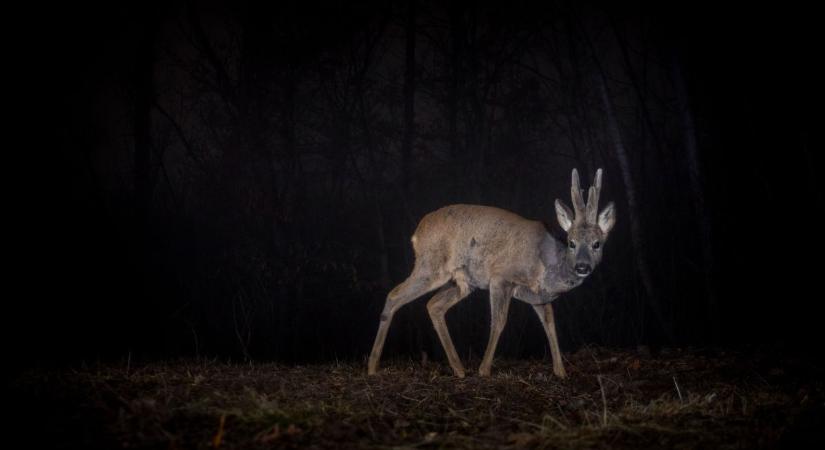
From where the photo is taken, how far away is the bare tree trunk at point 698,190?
9438mm

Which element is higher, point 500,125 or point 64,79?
point 64,79

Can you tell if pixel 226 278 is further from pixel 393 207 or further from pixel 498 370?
pixel 498 370

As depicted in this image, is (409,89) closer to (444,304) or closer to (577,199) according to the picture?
(444,304)

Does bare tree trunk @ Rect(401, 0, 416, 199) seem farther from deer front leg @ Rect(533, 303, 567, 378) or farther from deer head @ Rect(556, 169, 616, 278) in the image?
deer head @ Rect(556, 169, 616, 278)

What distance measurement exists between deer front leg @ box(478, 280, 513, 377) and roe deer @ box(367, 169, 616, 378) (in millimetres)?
11

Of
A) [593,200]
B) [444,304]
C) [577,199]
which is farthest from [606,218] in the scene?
[444,304]

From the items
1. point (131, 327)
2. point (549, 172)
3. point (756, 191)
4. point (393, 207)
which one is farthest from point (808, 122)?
point (131, 327)

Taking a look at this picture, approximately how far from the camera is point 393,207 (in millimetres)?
16406

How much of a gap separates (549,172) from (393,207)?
3831 millimetres

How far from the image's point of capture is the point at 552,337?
7551mm

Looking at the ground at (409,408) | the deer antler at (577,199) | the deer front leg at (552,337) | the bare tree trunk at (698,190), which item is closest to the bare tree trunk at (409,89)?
the bare tree trunk at (698,190)

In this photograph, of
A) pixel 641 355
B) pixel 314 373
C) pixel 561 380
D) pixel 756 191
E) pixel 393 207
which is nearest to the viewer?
pixel 561 380

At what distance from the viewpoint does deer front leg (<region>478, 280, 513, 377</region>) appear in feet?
24.0

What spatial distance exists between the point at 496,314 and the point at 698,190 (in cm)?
397
